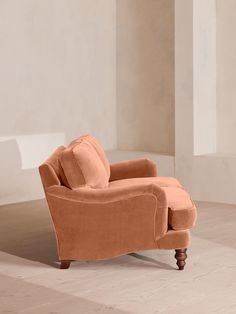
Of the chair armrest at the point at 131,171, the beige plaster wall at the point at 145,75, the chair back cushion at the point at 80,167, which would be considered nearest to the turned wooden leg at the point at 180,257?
the chair back cushion at the point at 80,167

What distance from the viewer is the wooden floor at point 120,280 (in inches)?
169

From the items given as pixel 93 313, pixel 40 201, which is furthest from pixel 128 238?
pixel 40 201

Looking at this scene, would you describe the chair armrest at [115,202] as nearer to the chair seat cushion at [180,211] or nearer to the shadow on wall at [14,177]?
the chair seat cushion at [180,211]

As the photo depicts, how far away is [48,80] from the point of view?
27.1ft

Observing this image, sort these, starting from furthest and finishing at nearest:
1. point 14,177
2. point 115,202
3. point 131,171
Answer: point 14,177 → point 131,171 → point 115,202

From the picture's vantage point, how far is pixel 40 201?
8102 millimetres

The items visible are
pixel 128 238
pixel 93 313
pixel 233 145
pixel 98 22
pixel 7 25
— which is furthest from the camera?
pixel 98 22

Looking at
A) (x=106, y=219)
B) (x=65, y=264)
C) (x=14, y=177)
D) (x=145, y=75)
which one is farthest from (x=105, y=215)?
(x=145, y=75)

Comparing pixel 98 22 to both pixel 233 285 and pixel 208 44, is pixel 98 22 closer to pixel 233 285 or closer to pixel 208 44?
pixel 208 44

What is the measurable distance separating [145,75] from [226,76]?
1137 millimetres

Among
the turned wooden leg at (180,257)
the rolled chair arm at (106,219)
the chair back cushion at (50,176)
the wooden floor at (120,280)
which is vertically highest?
the chair back cushion at (50,176)

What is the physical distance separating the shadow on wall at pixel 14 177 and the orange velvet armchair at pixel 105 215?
272 centimetres

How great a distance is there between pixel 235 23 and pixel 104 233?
152 inches

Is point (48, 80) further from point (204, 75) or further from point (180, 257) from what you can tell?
point (180, 257)
